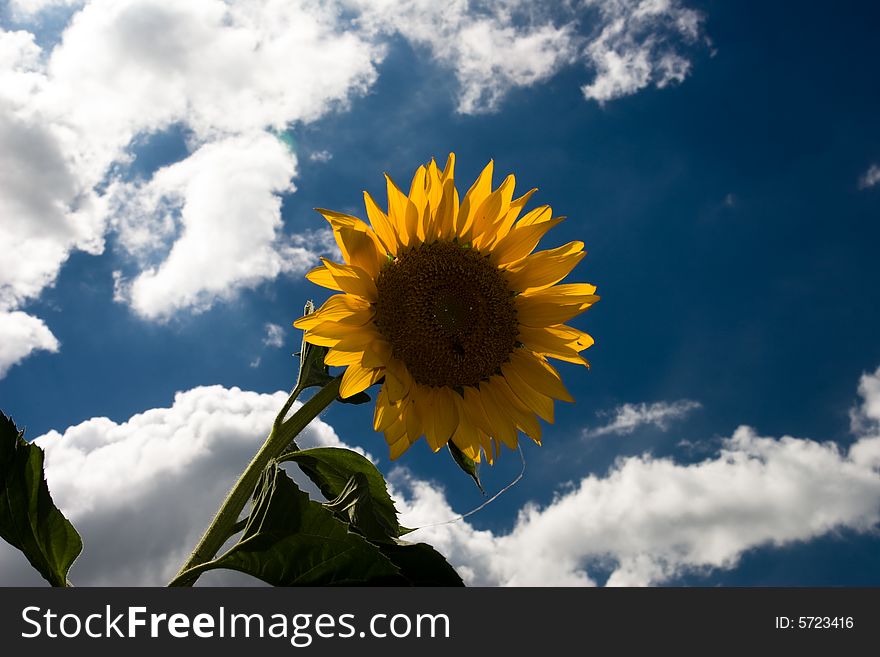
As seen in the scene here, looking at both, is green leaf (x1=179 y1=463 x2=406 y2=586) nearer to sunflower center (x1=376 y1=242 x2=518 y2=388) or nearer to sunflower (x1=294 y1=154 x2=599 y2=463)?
sunflower (x1=294 y1=154 x2=599 y2=463)

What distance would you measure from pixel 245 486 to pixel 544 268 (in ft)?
5.12

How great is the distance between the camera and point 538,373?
3.38 metres

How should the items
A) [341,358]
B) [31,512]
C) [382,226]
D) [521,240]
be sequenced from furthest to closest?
[521,240] → [382,226] → [341,358] → [31,512]

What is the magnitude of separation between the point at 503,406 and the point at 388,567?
108cm

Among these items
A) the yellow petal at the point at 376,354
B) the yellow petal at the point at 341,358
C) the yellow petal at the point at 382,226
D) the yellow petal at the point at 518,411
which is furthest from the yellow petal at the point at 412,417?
the yellow petal at the point at 382,226

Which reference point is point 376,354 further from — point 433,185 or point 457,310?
point 433,185

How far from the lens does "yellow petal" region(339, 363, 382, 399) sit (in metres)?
2.88

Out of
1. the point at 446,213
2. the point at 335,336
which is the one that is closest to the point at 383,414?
the point at 335,336

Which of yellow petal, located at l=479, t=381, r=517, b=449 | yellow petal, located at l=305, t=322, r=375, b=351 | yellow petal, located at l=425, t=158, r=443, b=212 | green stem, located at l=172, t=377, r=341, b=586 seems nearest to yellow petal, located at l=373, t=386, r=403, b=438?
yellow petal, located at l=305, t=322, r=375, b=351

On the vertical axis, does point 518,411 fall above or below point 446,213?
below

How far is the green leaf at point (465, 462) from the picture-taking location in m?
3.21

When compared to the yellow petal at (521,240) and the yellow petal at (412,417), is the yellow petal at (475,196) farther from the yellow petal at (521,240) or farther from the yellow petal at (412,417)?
the yellow petal at (412,417)

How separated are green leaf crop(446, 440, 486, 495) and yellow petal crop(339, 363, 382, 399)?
21.2 inches

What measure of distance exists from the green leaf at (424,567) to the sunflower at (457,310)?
50 cm
